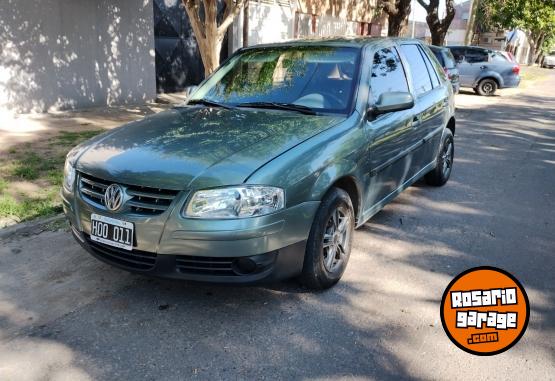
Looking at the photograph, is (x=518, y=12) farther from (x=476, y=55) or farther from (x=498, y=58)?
(x=476, y=55)

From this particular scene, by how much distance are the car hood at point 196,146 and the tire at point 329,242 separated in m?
0.49

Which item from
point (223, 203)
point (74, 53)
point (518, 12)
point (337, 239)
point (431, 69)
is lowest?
point (337, 239)

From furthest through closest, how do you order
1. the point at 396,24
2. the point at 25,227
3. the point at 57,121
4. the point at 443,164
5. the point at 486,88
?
1. the point at 486,88
2. the point at 396,24
3. the point at 57,121
4. the point at 443,164
5. the point at 25,227

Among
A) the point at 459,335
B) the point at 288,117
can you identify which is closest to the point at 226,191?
the point at 288,117

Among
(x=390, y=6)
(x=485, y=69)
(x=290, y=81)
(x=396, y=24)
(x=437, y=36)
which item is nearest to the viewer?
(x=290, y=81)

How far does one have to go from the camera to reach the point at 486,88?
61.7ft

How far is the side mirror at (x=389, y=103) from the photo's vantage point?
4.00 metres

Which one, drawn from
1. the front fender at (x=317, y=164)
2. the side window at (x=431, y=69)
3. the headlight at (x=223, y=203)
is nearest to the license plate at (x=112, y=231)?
the headlight at (x=223, y=203)

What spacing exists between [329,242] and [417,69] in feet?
8.55

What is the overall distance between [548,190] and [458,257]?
2.85m

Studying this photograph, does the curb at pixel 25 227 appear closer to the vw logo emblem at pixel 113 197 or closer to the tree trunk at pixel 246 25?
the vw logo emblem at pixel 113 197

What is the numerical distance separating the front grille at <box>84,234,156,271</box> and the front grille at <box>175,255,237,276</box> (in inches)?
7.0

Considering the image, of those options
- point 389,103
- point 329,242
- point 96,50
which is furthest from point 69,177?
point 96,50

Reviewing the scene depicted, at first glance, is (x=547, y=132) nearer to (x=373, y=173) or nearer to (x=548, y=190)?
(x=548, y=190)
